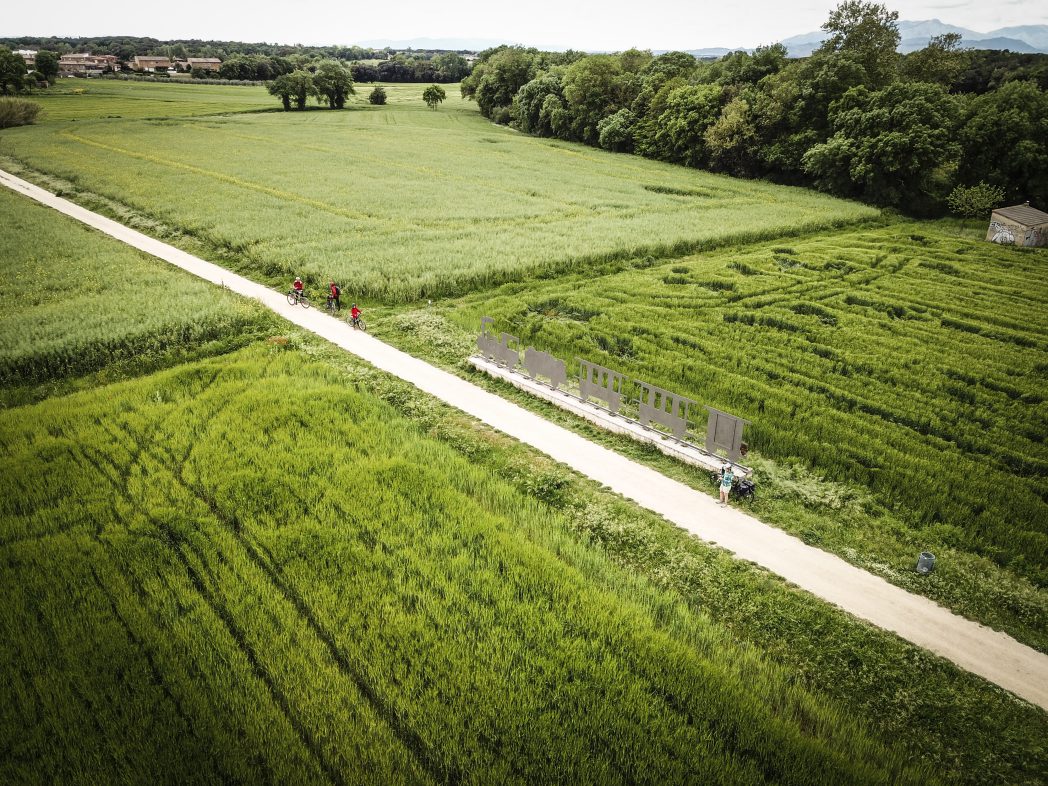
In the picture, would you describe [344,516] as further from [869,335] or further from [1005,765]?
[869,335]

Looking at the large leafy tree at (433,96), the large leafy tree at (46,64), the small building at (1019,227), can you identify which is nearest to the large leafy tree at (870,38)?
the small building at (1019,227)

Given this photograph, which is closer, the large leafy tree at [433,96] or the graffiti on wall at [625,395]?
the graffiti on wall at [625,395]

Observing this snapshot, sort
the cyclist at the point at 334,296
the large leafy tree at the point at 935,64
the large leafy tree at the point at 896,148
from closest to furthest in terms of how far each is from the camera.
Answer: the cyclist at the point at 334,296 → the large leafy tree at the point at 896,148 → the large leafy tree at the point at 935,64

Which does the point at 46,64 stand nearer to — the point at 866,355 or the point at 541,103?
the point at 541,103

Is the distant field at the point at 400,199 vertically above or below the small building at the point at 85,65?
below

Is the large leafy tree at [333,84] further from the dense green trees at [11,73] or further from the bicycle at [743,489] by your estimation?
the bicycle at [743,489]
